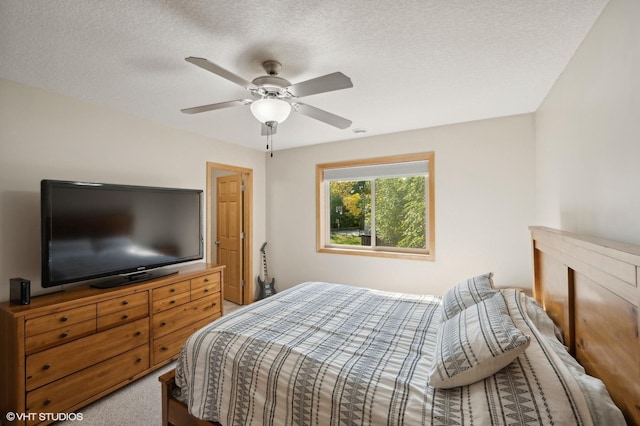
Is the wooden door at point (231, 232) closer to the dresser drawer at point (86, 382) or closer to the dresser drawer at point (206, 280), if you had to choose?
the dresser drawer at point (206, 280)

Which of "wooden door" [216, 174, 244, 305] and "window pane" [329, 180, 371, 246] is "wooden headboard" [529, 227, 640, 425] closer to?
"window pane" [329, 180, 371, 246]

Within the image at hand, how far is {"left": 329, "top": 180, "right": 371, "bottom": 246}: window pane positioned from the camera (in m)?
3.91

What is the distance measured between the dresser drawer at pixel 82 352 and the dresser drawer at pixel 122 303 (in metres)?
0.15

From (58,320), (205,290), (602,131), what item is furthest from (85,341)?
(602,131)

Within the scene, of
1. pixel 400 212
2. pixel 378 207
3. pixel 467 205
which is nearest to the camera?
pixel 467 205

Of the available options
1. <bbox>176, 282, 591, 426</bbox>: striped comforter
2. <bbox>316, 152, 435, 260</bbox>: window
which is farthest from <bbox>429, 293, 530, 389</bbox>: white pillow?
<bbox>316, 152, 435, 260</bbox>: window

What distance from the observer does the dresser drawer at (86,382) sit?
1812mm

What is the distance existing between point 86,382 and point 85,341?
305 mm

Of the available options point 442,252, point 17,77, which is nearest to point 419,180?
point 442,252

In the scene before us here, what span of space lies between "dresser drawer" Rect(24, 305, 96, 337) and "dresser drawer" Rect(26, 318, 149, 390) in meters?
0.14

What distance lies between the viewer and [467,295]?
185cm

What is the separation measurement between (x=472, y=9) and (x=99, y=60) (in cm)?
225

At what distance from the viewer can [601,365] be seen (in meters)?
1.06

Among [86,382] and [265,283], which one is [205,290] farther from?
[265,283]
